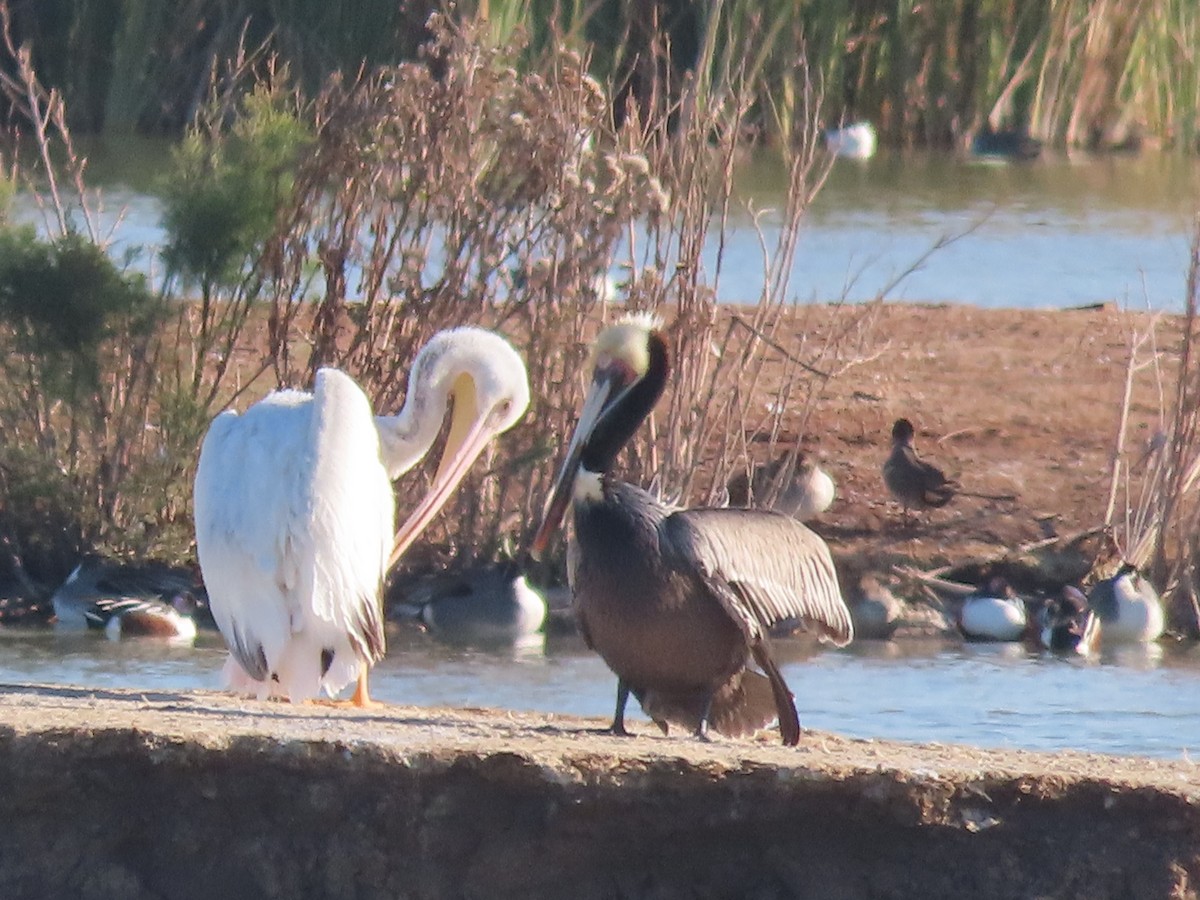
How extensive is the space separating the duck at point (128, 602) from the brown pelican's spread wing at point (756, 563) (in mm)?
4161

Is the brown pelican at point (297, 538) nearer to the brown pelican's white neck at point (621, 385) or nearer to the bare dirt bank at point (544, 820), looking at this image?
the brown pelican's white neck at point (621, 385)

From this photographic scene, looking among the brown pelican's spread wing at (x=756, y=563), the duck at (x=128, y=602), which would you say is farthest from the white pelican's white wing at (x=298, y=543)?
the duck at (x=128, y=602)

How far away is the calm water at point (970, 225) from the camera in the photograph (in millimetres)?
16375

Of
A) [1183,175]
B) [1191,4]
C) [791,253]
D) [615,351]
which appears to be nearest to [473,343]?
[615,351]

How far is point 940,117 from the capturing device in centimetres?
2266

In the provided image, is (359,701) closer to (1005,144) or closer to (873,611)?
(873,611)

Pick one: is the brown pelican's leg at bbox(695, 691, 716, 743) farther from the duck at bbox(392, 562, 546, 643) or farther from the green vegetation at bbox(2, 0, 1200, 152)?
the green vegetation at bbox(2, 0, 1200, 152)

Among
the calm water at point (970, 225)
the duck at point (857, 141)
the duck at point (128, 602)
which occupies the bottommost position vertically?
the duck at point (128, 602)

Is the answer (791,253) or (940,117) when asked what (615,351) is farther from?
(940,117)

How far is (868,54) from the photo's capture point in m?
21.4

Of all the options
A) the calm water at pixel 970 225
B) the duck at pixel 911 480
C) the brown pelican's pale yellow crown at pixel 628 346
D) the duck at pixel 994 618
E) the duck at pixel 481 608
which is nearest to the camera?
the brown pelican's pale yellow crown at pixel 628 346

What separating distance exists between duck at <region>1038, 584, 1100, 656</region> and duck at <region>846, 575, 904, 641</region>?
632 millimetres

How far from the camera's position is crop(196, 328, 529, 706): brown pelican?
628cm

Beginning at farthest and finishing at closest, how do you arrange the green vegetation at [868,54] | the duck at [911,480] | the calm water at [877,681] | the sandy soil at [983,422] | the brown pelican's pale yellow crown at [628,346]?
the green vegetation at [868,54] → the sandy soil at [983,422] → the duck at [911,480] → the calm water at [877,681] → the brown pelican's pale yellow crown at [628,346]
